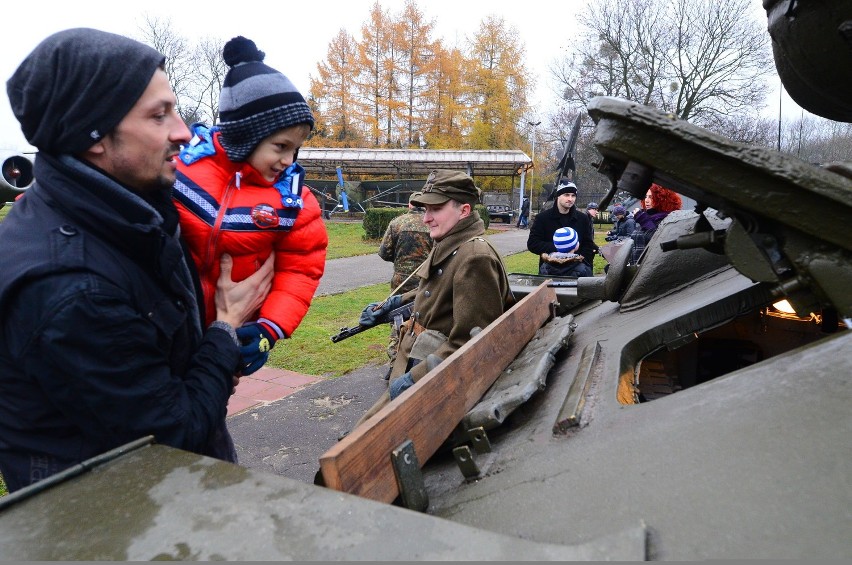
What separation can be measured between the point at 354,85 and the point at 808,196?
121 ft

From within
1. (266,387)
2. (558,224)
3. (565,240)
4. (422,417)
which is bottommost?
(266,387)

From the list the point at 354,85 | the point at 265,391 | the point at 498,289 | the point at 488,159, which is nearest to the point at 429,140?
the point at 354,85

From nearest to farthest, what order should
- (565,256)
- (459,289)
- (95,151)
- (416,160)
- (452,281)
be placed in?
1. (95,151)
2. (459,289)
3. (452,281)
4. (565,256)
5. (416,160)

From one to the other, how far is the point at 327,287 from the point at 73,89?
9517 mm

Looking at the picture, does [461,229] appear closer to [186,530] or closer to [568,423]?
[568,423]

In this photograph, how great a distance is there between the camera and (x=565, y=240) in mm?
6262

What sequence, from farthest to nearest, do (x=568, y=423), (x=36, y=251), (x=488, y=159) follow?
(x=488, y=159)
(x=568, y=423)
(x=36, y=251)

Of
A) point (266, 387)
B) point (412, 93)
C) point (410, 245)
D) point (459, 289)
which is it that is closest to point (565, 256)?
point (410, 245)

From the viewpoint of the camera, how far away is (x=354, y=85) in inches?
1420

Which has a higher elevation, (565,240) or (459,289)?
(459,289)

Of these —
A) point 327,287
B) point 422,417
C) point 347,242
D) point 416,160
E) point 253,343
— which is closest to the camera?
point 422,417

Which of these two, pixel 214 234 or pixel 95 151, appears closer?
pixel 95 151

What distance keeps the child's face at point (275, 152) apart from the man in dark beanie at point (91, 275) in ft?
1.40

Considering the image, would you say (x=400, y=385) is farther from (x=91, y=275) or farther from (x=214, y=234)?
(x=91, y=275)
